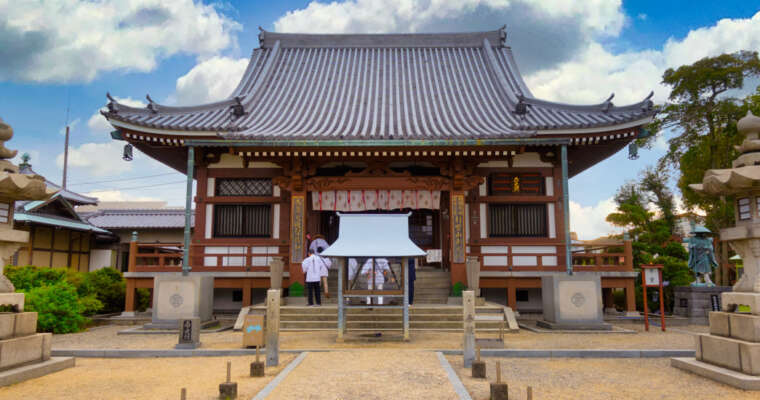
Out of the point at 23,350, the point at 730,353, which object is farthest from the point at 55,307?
the point at 730,353

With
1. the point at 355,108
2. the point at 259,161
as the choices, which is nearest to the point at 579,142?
the point at 355,108

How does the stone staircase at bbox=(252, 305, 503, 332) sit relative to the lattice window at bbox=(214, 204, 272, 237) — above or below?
below

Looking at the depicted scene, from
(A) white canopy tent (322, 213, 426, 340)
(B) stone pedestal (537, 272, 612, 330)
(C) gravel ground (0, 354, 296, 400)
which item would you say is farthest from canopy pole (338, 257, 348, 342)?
(B) stone pedestal (537, 272, 612, 330)

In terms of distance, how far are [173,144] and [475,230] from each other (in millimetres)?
9555

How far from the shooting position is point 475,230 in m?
15.2

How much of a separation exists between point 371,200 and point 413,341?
5.90 metres

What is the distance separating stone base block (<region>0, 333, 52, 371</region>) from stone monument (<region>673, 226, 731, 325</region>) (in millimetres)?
15320

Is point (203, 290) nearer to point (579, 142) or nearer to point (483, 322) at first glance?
point (483, 322)

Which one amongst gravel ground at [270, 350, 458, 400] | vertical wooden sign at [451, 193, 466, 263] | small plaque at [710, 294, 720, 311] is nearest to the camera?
gravel ground at [270, 350, 458, 400]

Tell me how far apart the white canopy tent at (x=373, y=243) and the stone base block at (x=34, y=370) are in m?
4.48

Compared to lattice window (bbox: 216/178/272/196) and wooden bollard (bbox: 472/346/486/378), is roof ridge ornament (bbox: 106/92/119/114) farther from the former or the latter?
wooden bollard (bbox: 472/346/486/378)

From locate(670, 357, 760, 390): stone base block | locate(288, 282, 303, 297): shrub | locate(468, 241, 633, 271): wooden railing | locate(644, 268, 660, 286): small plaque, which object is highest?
locate(468, 241, 633, 271): wooden railing

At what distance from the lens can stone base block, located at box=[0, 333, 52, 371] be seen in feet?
21.3

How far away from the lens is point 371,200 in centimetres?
1483
